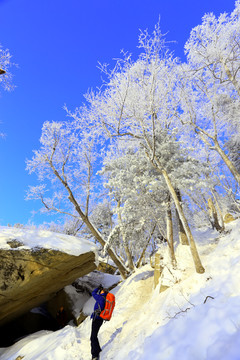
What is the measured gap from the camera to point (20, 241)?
31.6 ft

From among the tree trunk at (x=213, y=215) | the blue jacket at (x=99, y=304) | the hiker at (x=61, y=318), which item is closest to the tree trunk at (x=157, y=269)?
the tree trunk at (x=213, y=215)

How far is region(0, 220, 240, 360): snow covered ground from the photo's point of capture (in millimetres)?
3264

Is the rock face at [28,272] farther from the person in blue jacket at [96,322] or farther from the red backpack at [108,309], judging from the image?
the red backpack at [108,309]

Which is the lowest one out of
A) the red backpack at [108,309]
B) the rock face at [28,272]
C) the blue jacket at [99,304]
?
the red backpack at [108,309]

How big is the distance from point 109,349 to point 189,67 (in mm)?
15974

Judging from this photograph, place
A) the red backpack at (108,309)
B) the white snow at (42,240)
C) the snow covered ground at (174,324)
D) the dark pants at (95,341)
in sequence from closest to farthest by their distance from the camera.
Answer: the snow covered ground at (174,324)
the dark pants at (95,341)
the red backpack at (108,309)
the white snow at (42,240)

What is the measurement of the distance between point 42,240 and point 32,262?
107 centimetres

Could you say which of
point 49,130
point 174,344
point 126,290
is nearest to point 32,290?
point 126,290

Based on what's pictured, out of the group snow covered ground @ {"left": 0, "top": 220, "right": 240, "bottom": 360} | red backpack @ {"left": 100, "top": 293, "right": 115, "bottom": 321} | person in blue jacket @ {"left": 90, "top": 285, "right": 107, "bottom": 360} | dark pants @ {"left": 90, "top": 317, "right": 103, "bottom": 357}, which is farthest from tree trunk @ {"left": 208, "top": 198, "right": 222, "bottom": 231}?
dark pants @ {"left": 90, "top": 317, "right": 103, "bottom": 357}

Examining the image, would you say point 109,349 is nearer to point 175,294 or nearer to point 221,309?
point 175,294

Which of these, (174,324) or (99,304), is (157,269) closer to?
(99,304)

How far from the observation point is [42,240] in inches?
400

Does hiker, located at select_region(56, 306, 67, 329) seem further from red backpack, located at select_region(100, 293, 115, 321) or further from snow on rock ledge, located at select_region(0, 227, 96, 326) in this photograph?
red backpack, located at select_region(100, 293, 115, 321)

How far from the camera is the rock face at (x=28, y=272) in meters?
9.19
